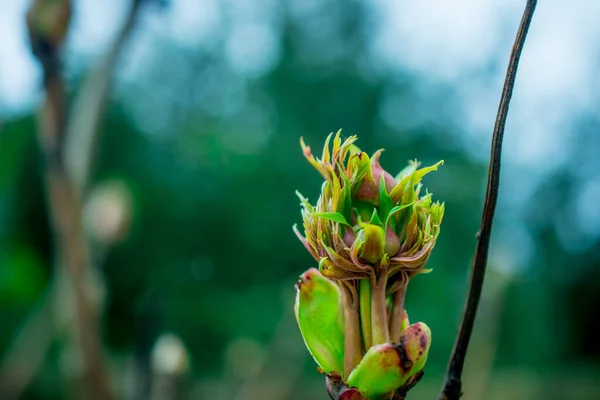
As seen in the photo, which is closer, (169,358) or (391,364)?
(391,364)

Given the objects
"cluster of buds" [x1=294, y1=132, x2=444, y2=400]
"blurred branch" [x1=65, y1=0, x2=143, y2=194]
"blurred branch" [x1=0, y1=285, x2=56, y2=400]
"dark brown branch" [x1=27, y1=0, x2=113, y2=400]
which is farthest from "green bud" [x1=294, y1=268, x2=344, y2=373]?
"blurred branch" [x1=0, y1=285, x2=56, y2=400]

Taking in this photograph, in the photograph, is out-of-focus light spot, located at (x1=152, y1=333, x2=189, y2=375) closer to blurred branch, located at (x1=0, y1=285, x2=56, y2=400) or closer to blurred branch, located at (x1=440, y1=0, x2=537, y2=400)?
blurred branch, located at (x1=440, y1=0, x2=537, y2=400)

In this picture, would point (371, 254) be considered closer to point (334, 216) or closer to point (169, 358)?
point (334, 216)

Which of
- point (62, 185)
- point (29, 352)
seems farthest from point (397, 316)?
point (29, 352)

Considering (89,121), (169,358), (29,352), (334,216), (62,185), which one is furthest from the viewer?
(29,352)

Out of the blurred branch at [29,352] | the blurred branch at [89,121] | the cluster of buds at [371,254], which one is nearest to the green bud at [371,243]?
the cluster of buds at [371,254]

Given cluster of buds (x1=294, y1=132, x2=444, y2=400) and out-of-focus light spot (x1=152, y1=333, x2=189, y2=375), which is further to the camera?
out-of-focus light spot (x1=152, y1=333, x2=189, y2=375)
